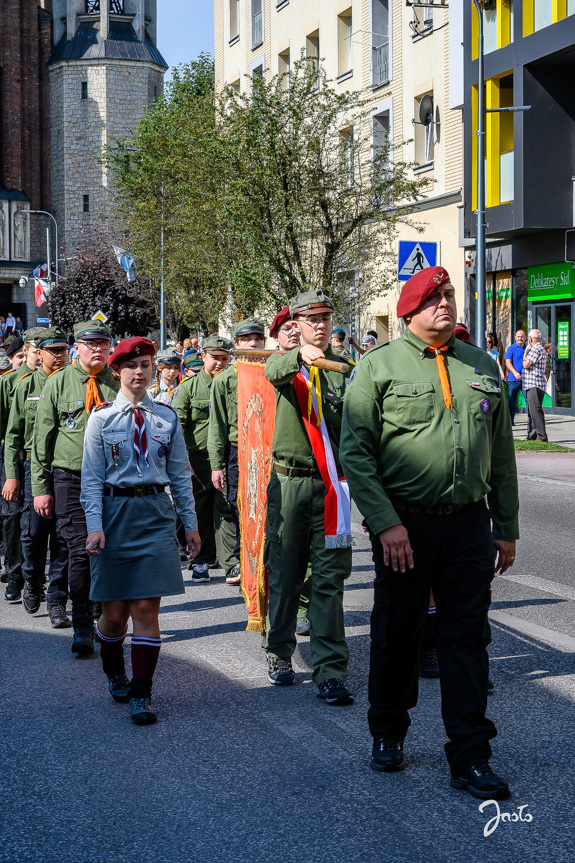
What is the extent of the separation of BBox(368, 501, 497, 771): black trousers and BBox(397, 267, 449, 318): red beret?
0.81 m

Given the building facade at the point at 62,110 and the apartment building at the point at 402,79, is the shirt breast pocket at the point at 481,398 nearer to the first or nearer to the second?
the apartment building at the point at 402,79

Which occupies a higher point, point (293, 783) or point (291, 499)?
point (291, 499)

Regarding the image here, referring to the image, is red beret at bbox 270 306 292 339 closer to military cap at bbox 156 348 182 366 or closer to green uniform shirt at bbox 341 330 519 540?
green uniform shirt at bbox 341 330 519 540

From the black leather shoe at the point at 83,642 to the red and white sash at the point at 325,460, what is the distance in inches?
72.2

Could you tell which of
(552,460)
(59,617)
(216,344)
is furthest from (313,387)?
(552,460)

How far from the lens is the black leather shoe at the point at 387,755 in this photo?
470 cm

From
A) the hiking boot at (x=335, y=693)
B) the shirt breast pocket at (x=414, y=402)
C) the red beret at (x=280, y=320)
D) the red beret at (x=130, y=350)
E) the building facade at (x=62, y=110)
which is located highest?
the building facade at (x=62, y=110)

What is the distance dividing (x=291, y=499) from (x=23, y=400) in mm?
3293

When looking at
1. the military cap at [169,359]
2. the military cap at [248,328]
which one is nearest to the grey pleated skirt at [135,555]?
the military cap at [248,328]

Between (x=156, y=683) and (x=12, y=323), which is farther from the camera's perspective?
(x=12, y=323)

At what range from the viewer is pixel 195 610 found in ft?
27.2

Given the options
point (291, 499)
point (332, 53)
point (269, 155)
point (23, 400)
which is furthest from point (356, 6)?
point (291, 499)

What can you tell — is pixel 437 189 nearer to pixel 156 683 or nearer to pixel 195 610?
pixel 195 610

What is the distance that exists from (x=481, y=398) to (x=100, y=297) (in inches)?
1975
